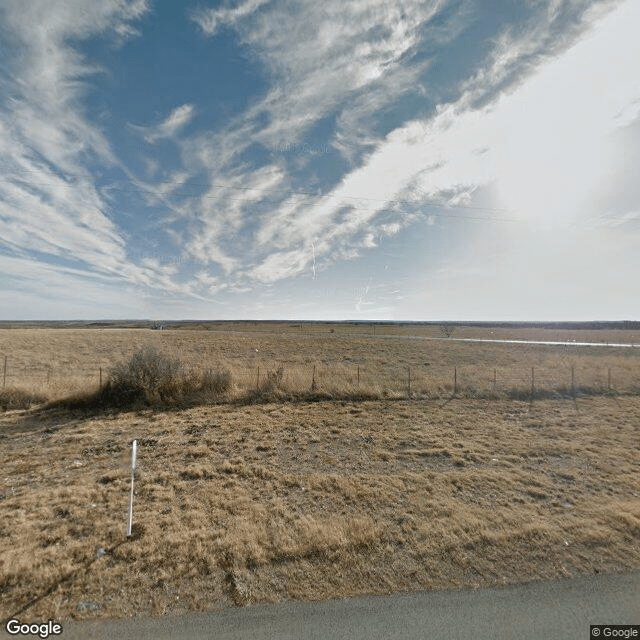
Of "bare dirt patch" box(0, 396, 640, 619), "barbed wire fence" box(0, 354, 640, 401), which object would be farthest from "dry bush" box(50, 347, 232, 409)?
"bare dirt patch" box(0, 396, 640, 619)

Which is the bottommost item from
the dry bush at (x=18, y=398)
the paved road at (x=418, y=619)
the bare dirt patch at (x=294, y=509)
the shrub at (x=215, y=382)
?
the paved road at (x=418, y=619)

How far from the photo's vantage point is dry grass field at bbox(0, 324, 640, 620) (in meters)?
3.38

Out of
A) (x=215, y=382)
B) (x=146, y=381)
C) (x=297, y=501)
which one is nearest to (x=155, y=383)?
(x=146, y=381)

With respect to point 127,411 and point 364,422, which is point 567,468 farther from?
point 127,411

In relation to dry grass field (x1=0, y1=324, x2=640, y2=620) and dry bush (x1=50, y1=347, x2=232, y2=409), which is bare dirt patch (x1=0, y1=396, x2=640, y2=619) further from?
dry bush (x1=50, y1=347, x2=232, y2=409)

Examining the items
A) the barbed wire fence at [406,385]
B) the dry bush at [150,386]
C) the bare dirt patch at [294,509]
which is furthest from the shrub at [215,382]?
the bare dirt patch at [294,509]

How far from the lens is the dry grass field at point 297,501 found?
11.1 ft

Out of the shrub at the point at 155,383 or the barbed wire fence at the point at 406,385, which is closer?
the shrub at the point at 155,383

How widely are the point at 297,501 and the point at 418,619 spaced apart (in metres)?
2.53

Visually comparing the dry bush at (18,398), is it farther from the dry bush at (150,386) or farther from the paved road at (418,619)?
the paved road at (418,619)

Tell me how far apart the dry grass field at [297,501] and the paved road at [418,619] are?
0.15 meters

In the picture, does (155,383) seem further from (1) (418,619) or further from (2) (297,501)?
(1) (418,619)

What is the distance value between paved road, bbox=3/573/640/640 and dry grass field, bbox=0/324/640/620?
0.15 metres

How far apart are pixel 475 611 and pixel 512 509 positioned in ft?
7.84
